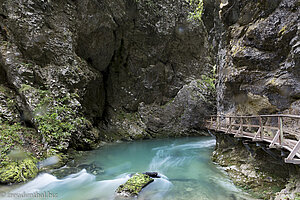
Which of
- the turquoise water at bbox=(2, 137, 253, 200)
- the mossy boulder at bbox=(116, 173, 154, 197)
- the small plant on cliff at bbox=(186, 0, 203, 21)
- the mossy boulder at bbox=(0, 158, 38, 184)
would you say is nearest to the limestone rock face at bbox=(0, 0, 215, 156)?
the small plant on cliff at bbox=(186, 0, 203, 21)

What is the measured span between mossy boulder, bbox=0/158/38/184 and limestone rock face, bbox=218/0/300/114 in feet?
33.2

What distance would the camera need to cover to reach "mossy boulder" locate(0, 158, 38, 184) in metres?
6.61

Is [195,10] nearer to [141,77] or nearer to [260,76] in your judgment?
[141,77]

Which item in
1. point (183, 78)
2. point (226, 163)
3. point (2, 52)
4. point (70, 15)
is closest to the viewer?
point (226, 163)

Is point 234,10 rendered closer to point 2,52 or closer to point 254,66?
point 254,66

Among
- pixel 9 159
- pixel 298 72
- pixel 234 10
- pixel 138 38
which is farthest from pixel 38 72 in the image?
pixel 298 72

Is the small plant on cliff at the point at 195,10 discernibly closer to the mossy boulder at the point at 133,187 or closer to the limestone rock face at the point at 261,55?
the limestone rock face at the point at 261,55

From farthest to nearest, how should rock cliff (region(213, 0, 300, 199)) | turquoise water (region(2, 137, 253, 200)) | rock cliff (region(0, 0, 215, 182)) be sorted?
rock cliff (region(0, 0, 215, 182))
rock cliff (region(213, 0, 300, 199))
turquoise water (region(2, 137, 253, 200))

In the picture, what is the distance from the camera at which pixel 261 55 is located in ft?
24.8

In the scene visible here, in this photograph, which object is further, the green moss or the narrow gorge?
the narrow gorge

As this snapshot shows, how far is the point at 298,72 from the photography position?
625cm

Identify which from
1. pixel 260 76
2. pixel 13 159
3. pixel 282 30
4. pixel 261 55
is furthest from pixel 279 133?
pixel 13 159

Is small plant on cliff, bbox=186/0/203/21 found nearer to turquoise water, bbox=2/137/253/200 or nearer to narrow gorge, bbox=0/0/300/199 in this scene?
narrow gorge, bbox=0/0/300/199

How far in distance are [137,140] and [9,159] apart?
11770mm
